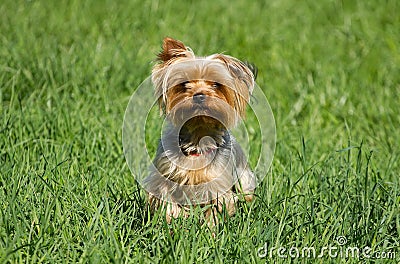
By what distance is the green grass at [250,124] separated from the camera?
146 inches

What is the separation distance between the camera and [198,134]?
4051 millimetres

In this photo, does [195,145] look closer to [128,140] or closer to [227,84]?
[227,84]

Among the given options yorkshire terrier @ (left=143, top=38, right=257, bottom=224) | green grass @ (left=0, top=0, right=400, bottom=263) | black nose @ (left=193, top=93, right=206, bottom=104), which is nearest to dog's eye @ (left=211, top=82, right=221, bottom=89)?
yorkshire terrier @ (left=143, top=38, right=257, bottom=224)

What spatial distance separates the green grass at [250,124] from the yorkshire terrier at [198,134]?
0.47 ft

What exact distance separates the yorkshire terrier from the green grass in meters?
0.14

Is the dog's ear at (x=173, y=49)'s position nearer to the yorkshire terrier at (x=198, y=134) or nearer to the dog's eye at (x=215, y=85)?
the yorkshire terrier at (x=198, y=134)

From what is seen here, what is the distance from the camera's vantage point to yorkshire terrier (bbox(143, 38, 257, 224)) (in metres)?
3.89

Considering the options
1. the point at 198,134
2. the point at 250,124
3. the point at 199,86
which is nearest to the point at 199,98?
the point at 199,86

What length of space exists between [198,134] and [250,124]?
2.04 metres

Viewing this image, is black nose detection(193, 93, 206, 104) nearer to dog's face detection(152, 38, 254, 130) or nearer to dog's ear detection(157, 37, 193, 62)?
dog's face detection(152, 38, 254, 130)

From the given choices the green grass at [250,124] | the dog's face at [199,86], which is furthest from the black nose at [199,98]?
the green grass at [250,124]

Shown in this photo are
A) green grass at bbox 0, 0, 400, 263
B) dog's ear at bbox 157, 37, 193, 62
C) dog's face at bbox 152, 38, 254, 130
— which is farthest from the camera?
dog's ear at bbox 157, 37, 193, 62

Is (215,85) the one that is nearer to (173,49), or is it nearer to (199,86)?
(199,86)

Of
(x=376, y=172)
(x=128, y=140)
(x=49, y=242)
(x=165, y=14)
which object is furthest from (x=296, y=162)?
(x=165, y=14)
